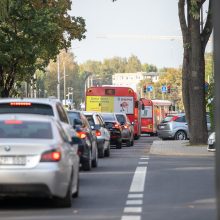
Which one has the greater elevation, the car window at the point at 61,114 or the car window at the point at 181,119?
the car window at the point at 61,114

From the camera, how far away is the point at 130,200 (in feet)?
50.9

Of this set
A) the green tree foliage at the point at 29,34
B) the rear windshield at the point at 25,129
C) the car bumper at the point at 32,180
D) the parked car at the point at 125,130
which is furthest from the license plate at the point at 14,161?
the green tree foliage at the point at 29,34

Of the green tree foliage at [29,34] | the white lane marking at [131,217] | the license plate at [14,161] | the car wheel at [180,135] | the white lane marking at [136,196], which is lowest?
the white lane marking at [136,196]

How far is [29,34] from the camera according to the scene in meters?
48.8

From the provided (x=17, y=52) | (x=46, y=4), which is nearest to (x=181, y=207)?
(x=17, y=52)

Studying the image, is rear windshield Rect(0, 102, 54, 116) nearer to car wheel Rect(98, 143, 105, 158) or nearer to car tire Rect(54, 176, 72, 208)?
car tire Rect(54, 176, 72, 208)

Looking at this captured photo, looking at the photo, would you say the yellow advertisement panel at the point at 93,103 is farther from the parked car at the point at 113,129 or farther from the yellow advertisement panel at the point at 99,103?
the parked car at the point at 113,129

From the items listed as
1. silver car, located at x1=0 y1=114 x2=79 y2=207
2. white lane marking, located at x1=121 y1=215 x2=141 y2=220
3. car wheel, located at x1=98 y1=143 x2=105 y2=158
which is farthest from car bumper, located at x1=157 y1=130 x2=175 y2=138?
white lane marking, located at x1=121 y1=215 x2=141 y2=220

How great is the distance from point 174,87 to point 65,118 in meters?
147

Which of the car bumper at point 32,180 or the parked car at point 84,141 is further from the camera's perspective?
the parked car at point 84,141

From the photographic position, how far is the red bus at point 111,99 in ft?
178

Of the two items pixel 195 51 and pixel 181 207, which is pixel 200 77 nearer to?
pixel 195 51

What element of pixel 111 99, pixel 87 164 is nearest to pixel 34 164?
pixel 87 164

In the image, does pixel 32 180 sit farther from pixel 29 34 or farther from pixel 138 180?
pixel 29 34
